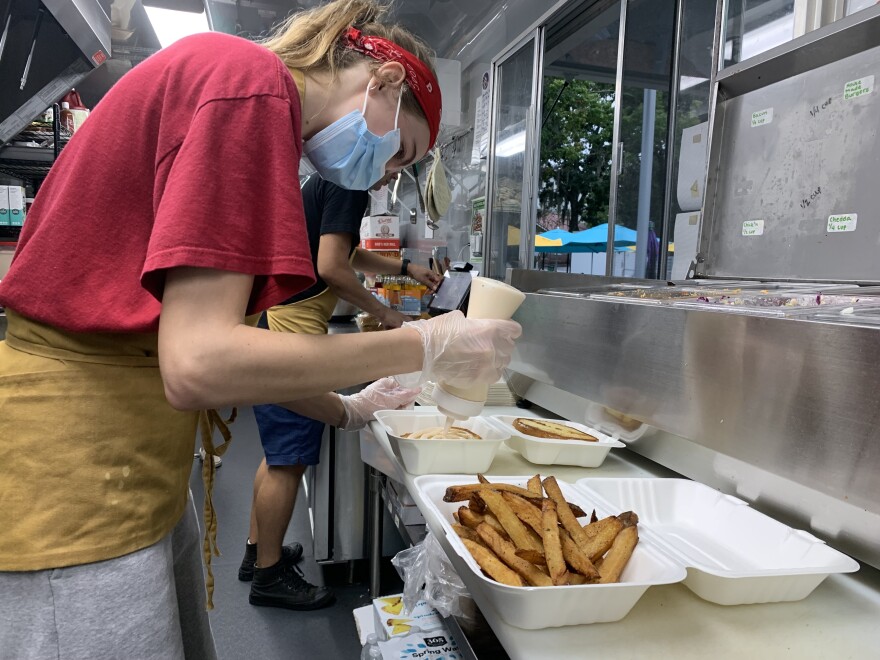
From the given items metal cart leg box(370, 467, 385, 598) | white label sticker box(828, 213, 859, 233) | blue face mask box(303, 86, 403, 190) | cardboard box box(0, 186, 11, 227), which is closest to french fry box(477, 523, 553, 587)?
blue face mask box(303, 86, 403, 190)

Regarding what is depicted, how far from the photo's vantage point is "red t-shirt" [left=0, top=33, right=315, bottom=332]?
73 centimetres

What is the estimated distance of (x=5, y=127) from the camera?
337cm

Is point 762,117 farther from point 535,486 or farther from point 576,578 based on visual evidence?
point 576,578

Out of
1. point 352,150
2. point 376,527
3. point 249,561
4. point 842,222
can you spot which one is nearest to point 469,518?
point 352,150

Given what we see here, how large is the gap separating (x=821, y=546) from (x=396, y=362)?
0.70m

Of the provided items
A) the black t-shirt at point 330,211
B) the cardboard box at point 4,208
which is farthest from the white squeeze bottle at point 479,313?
the cardboard box at point 4,208

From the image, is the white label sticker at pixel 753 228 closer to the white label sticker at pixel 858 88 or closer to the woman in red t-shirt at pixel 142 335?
the white label sticker at pixel 858 88

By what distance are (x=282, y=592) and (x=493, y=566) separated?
80.2 inches

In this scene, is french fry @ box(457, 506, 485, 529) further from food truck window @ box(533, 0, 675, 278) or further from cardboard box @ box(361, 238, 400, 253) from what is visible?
cardboard box @ box(361, 238, 400, 253)

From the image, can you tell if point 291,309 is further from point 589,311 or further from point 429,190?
point 429,190

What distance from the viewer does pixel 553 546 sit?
2.65 ft

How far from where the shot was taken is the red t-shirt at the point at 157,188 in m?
0.73

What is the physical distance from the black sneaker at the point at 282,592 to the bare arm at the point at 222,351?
1991 millimetres

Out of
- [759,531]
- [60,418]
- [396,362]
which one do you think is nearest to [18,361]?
[60,418]
